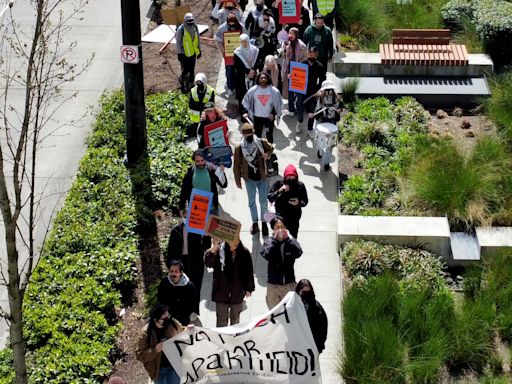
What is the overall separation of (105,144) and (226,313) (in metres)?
5.90

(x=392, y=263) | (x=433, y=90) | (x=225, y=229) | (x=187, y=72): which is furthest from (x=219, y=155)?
(x=433, y=90)

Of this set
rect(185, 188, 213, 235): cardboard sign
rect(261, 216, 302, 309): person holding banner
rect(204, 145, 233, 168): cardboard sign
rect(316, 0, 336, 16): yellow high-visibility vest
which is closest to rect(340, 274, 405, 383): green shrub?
rect(261, 216, 302, 309): person holding banner

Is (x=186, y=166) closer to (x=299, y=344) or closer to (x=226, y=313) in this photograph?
(x=226, y=313)

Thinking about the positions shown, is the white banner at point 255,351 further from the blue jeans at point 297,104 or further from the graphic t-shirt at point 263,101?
the blue jeans at point 297,104

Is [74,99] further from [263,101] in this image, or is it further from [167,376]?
[167,376]

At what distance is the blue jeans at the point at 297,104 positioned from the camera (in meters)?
15.8

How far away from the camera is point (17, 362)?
8.89 meters

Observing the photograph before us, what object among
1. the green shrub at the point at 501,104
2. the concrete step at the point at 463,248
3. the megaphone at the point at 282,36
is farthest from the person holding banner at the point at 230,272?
the megaphone at the point at 282,36

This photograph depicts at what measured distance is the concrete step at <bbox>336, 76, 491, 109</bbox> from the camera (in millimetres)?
17062

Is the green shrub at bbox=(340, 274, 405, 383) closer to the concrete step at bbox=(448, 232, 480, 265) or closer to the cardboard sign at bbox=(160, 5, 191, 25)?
the concrete step at bbox=(448, 232, 480, 265)

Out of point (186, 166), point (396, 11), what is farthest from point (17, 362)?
point (396, 11)

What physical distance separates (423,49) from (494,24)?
4.70 feet

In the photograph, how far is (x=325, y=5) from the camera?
61.0 feet

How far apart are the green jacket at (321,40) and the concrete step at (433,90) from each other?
24.5 inches
